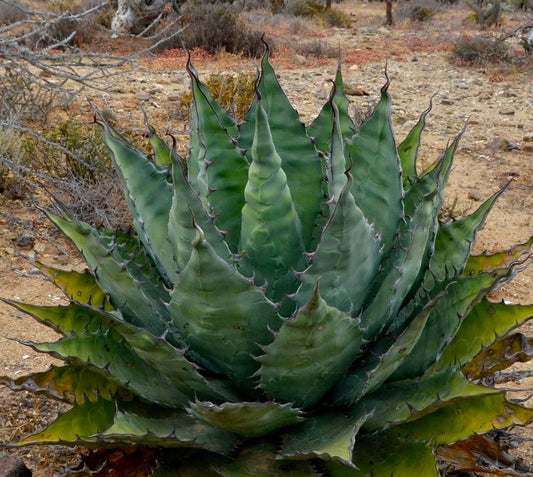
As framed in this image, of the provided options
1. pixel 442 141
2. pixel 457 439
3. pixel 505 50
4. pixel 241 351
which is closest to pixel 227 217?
pixel 241 351

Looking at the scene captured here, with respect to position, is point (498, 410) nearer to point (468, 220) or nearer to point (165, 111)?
point (468, 220)

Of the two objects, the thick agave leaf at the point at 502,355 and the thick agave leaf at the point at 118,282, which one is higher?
the thick agave leaf at the point at 118,282

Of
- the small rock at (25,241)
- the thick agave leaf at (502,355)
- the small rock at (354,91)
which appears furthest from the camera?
the small rock at (354,91)

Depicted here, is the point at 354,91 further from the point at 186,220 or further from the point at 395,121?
the point at 186,220

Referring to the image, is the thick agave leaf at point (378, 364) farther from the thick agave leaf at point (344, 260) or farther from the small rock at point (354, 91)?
the small rock at point (354, 91)

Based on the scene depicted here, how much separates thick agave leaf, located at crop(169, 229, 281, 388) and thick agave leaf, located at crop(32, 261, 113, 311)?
1.55 ft

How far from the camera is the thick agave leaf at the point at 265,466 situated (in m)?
1.51

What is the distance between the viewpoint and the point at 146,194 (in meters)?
1.83

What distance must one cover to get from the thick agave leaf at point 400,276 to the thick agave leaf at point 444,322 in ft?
0.33

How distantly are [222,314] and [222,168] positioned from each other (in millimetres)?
477

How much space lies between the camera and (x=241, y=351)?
153 centimetres

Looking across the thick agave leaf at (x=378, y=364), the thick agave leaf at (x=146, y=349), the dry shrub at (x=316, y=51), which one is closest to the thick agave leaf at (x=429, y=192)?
the thick agave leaf at (x=378, y=364)

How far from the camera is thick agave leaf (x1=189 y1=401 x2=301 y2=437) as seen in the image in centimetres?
136

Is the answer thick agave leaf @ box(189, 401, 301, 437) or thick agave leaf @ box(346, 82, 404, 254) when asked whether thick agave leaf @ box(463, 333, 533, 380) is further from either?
thick agave leaf @ box(189, 401, 301, 437)
